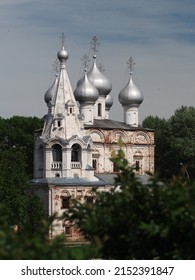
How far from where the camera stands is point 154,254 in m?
11.1

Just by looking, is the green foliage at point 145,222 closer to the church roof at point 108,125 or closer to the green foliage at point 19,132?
the church roof at point 108,125

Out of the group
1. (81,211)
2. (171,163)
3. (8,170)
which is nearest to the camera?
(81,211)

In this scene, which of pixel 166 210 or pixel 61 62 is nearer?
pixel 166 210

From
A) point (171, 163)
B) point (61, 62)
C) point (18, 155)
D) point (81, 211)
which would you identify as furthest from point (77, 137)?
point (81, 211)

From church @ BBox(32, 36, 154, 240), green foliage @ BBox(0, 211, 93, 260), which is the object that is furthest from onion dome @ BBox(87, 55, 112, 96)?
Result: green foliage @ BBox(0, 211, 93, 260)

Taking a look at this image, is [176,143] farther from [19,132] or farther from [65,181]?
[65,181]

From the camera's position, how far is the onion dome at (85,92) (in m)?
53.2

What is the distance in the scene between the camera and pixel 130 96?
56312 mm

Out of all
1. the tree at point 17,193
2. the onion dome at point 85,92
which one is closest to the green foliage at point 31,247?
the tree at point 17,193

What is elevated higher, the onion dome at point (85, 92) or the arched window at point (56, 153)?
the onion dome at point (85, 92)

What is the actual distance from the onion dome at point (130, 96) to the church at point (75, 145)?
5.66 feet
